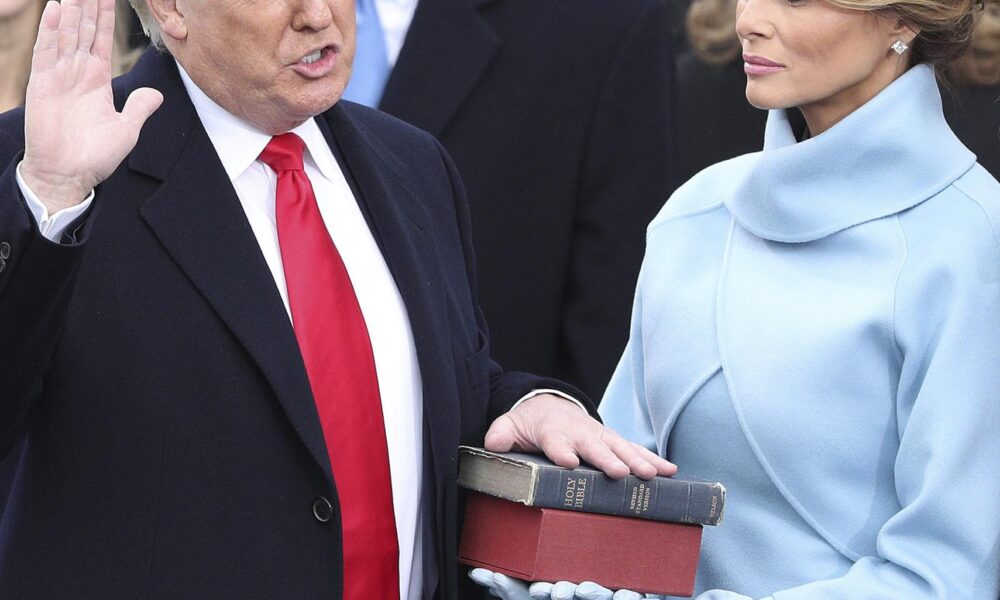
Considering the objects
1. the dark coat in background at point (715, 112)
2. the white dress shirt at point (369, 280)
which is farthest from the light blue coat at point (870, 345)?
the dark coat in background at point (715, 112)

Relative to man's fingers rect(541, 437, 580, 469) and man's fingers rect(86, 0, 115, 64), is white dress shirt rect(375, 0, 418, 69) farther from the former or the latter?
A: man's fingers rect(86, 0, 115, 64)

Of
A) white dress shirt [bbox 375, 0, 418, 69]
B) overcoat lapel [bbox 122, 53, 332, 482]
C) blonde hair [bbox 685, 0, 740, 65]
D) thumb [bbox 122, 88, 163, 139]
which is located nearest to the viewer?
thumb [bbox 122, 88, 163, 139]

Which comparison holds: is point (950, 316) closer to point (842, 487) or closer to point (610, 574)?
point (842, 487)

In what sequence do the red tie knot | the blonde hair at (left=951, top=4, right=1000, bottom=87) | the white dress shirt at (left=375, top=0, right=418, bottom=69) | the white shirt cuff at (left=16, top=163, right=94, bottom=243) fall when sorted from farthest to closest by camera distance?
the white dress shirt at (left=375, top=0, right=418, bottom=69), the blonde hair at (left=951, top=4, right=1000, bottom=87), the red tie knot, the white shirt cuff at (left=16, top=163, right=94, bottom=243)

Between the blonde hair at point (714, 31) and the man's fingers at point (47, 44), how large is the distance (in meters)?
2.16

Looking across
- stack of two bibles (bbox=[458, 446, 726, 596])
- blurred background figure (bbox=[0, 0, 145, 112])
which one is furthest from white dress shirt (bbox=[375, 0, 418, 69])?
stack of two bibles (bbox=[458, 446, 726, 596])

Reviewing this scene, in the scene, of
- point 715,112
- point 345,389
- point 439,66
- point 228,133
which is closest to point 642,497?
point 345,389

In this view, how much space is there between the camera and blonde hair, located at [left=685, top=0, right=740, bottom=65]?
4.07 meters

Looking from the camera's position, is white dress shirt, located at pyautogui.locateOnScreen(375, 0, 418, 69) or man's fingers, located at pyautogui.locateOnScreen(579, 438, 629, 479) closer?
man's fingers, located at pyautogui.locateOnScreen(579, 438, 629, 479)

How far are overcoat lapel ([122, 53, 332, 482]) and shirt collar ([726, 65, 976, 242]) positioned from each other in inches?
31.7

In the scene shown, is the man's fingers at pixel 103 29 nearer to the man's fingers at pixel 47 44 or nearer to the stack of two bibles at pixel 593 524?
the man's fingers at pixel 47 44

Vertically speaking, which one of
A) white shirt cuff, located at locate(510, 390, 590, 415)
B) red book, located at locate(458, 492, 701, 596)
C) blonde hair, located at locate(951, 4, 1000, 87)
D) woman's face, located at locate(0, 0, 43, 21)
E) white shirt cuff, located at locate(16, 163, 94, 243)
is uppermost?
blonde hair, located at locate(951, 4, 1000, 87)

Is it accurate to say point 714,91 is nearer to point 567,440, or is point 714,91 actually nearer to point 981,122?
point 981,122

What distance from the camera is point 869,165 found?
8.62ft
